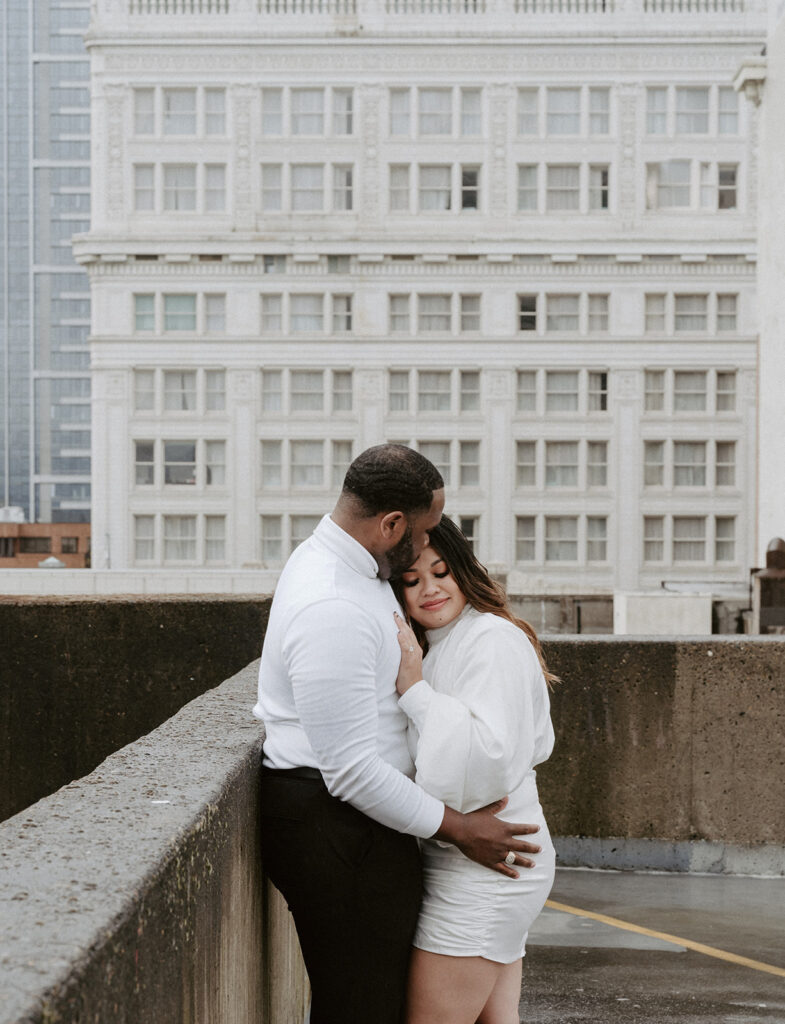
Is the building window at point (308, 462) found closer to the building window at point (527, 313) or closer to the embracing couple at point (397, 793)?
the building window at point (527, 313)

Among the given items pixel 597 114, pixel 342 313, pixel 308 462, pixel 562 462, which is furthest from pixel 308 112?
pixel 562 462

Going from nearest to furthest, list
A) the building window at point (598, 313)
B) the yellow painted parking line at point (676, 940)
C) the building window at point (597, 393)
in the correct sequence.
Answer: the yellow painted parking line at point (676, 940), the building window at point (597, 393), the building window at point (598, 313)

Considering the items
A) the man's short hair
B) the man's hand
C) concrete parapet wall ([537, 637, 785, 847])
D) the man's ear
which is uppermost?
the man's short hair

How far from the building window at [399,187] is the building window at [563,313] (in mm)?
7967

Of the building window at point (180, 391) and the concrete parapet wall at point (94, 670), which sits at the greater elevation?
the building window at point (180, 391)

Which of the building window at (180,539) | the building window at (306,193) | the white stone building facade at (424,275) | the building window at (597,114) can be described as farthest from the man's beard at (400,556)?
the building window at (597,114)

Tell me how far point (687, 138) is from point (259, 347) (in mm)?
21671

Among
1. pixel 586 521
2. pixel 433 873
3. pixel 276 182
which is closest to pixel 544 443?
pixel 586 521

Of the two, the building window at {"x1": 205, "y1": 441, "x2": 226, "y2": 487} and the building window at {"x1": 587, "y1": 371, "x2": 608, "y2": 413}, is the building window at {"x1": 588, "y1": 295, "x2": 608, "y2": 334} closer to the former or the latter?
the building window at {"x1": 587, "y1": 371, "x2": 608, "y2": 413}

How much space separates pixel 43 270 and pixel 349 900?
13661 centimetres

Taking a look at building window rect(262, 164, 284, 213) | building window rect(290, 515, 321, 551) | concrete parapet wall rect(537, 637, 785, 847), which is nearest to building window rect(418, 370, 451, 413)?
building window rect(290, 515, 321, 551)

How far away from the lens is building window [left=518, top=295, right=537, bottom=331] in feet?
186

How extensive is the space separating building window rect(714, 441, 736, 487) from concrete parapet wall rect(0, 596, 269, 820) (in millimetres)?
50797

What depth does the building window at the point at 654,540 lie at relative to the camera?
55.8 meters
